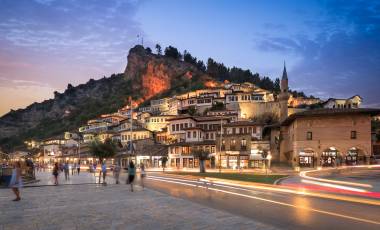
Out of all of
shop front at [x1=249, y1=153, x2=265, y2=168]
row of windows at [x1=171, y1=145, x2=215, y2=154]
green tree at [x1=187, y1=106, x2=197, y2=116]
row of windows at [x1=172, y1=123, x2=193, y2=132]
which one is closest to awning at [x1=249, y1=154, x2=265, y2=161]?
shop front at [x1=249, y1=153, x2=265, y2=168]

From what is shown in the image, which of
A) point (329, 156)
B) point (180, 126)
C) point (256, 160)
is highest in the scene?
point (180, 126)

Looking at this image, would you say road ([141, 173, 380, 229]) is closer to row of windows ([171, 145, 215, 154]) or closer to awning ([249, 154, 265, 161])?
awning ([249, 154, 265, 161])

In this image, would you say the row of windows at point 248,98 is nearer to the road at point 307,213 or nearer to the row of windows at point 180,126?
the row of windows at point 180,126

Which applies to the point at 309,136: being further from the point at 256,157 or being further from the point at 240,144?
the point at 240,144

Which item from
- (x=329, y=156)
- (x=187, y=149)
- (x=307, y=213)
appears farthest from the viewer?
(x=187, y=149)

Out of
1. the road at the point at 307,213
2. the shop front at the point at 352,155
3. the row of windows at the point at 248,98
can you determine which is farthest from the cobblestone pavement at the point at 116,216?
the row of windows at the point at 248,98

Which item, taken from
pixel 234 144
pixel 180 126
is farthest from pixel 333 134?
pixel 180 126

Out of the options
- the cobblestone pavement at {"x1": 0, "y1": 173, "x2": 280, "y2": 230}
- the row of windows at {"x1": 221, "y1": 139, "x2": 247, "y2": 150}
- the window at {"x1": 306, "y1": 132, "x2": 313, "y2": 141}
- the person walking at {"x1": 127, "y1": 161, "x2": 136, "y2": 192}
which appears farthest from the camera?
the row of windows at {"x1": 221, "y1": 139, "x2": 247, "y2": 150}

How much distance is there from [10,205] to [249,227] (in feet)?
34.9

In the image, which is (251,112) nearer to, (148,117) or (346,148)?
(148,117)

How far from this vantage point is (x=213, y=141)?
3118 inches

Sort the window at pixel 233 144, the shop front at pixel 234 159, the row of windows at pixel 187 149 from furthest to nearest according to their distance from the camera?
the row of windows at pixel 187 149 → the window at pixel 233 144 → the shop front at pixel 234 159

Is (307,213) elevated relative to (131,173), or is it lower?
lower

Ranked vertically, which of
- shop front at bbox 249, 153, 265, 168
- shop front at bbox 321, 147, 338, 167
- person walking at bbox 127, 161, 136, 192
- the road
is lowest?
shop front at bbox 249, 153, 265, 168
